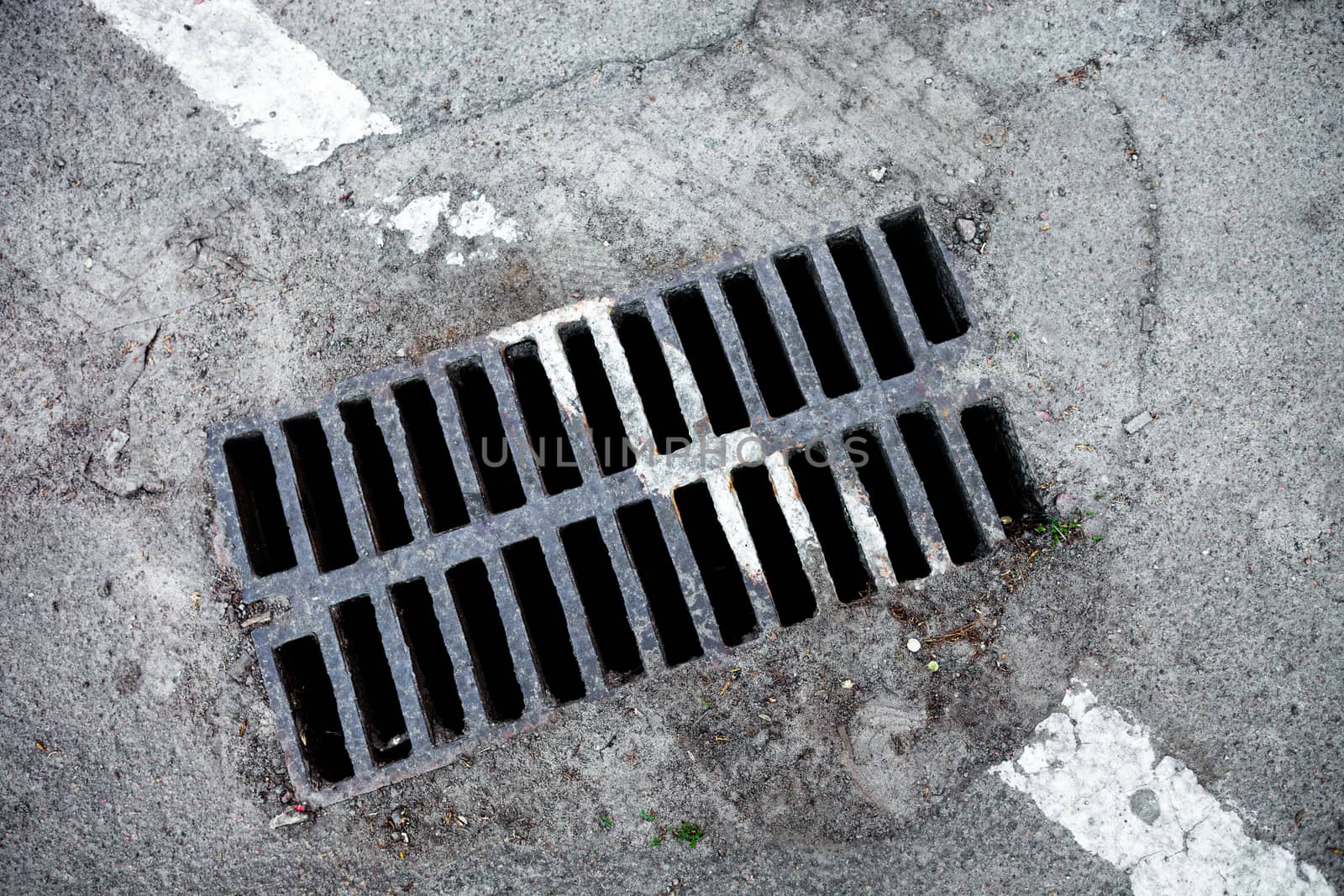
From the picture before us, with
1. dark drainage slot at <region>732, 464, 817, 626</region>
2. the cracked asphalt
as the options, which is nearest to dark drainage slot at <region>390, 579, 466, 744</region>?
the cracked asphalt

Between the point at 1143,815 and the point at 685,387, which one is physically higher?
the point at 685,387

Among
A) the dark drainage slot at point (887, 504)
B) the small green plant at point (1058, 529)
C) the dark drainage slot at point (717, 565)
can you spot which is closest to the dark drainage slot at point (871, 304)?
the dark drainage slot at point (887, 504)

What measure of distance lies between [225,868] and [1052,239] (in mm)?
3265

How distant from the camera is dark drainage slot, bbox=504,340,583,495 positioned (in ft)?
8.59

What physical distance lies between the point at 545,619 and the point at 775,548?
829 mm

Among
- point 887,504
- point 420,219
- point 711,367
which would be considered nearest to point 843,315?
point 711,367

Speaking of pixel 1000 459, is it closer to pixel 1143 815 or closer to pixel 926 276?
pixel 926 276

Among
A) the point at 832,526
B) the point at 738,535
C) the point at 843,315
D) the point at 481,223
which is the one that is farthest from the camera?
the point at 832,526

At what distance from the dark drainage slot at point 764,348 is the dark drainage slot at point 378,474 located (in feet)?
4.17

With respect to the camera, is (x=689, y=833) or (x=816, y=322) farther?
(x=816, y=322)

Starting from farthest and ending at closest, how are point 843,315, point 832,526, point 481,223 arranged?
1. point 832,526
2. point 481,223
3. point 843,315

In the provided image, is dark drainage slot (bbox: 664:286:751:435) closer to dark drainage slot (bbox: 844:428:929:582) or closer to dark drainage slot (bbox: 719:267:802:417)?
dark drainage slot (bbox: 719:267:802:417)

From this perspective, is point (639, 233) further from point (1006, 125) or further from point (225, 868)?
point (225, 868)

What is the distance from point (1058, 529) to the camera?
2.44 m
